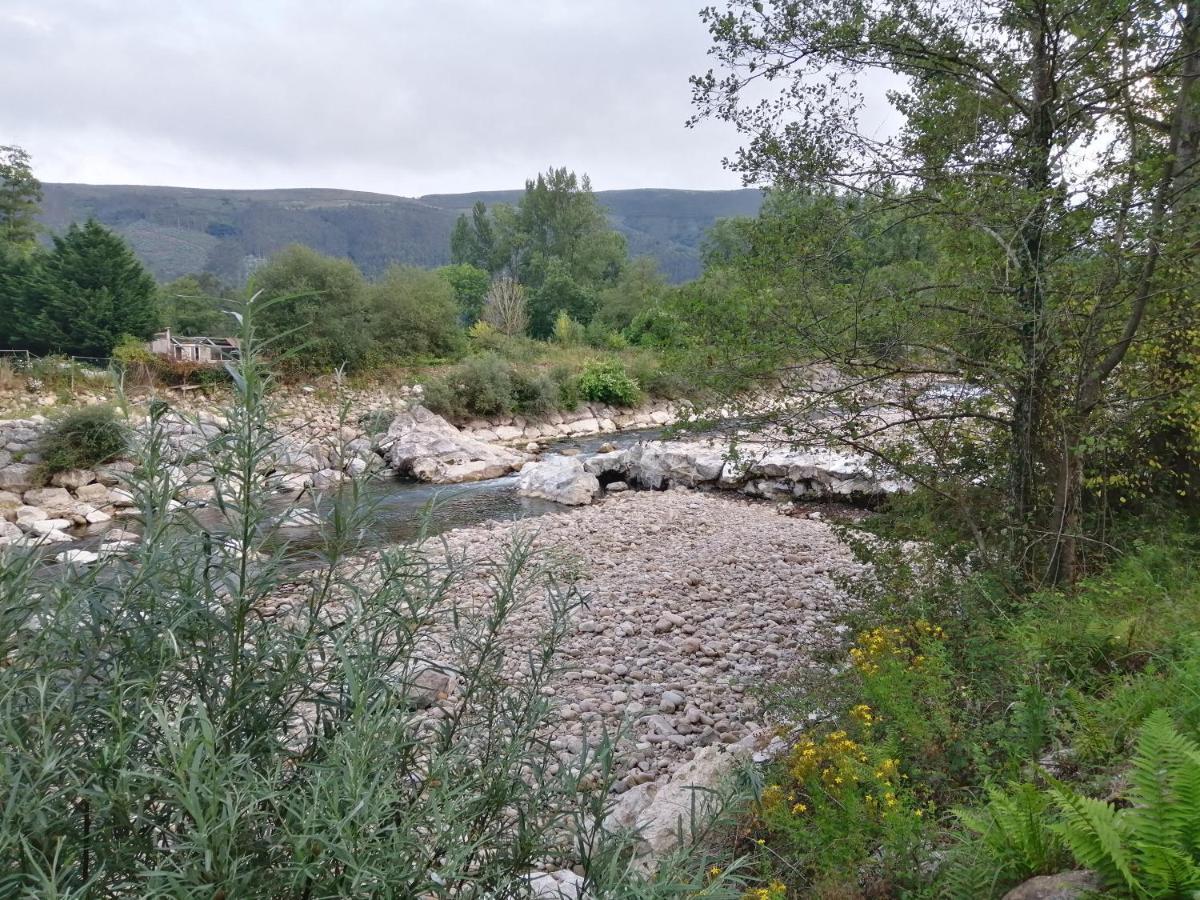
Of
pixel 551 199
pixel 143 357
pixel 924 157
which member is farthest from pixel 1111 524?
pixel 551 199

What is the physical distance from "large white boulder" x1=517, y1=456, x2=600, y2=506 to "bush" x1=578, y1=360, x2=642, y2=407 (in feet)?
30.3

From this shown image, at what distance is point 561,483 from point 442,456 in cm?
386

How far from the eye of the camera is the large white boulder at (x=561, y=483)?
13617 mm

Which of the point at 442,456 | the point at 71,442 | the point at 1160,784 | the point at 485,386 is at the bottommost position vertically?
the point at 442,456

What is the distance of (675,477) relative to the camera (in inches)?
573

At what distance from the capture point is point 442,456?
16.3 m

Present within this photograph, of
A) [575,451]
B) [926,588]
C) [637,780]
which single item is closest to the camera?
[637,780]

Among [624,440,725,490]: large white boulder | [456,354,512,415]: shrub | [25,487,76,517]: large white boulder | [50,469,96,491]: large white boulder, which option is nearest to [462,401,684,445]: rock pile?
[456,354,512,415]: shrub

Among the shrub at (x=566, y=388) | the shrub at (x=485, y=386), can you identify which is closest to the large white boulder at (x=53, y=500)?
the shrub at (x=485, y=386)

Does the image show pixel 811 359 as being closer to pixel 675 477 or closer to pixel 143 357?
pixel 675 477

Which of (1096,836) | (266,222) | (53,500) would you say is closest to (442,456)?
(53,500)

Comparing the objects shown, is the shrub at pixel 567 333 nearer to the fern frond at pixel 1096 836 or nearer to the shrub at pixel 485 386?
the shrub at pixel 485 386

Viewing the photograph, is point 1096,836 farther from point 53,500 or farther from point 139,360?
point 139,360

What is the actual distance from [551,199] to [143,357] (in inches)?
1617
